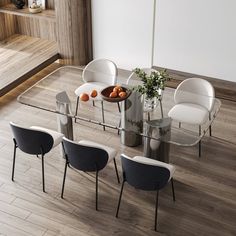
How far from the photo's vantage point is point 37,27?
692 centimetres

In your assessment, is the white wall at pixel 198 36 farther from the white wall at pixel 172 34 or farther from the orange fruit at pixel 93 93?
the orange fruit at pixel 93 93

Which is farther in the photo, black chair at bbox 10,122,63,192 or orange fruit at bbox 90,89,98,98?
orange fruit at bbox 90,89,98,98

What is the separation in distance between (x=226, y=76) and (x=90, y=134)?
6.65ft

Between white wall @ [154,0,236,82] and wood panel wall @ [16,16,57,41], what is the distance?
72.8 inches

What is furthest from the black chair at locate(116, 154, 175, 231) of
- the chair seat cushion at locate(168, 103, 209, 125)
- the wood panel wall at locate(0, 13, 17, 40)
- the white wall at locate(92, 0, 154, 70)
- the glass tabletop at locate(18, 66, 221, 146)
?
the wood panel wall at locate(0, 13, 17, 40)

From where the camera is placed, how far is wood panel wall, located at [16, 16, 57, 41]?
268 inches

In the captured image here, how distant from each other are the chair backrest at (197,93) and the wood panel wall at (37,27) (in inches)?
118

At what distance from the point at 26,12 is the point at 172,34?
2233mm

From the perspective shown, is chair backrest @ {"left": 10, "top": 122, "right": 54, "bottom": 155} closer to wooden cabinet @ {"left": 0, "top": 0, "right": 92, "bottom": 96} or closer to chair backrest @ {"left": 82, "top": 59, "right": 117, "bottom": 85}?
chair backrest @ {"left": 82, "top": 59, "right": 117, "bottom": 85}

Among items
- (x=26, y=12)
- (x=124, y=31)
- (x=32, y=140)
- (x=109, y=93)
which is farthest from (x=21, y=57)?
(x=32, y=140)

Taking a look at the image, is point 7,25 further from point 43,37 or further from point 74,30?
point 74,30

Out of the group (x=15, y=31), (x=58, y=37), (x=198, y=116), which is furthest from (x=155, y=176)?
(x=15, y=31)

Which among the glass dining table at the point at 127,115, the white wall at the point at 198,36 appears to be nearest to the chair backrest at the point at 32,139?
the glass dining table at the point at 127,115

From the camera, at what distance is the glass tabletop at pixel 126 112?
3775 mm
